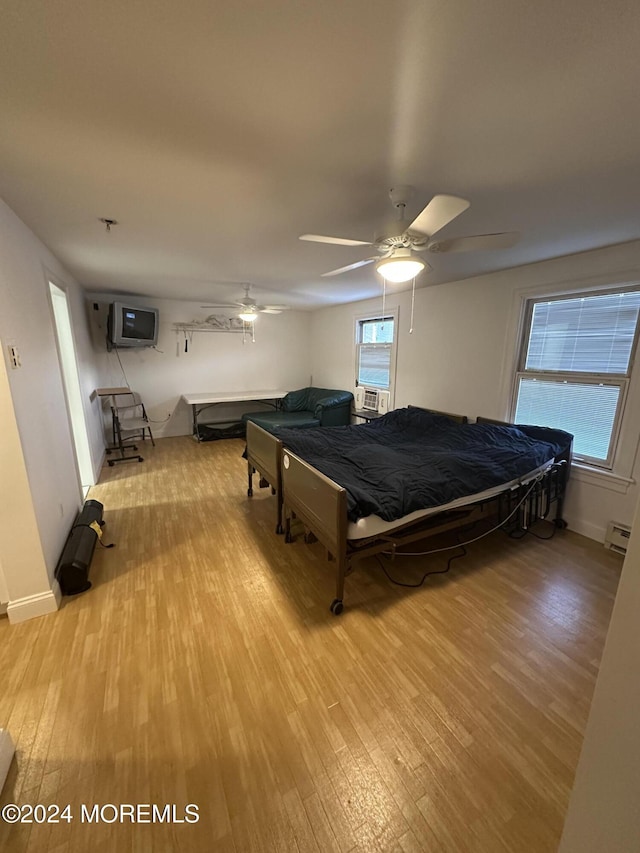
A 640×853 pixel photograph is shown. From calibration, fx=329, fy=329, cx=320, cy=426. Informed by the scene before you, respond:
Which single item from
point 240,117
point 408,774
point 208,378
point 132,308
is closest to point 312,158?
point 240,117

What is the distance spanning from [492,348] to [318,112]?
9.51 ft

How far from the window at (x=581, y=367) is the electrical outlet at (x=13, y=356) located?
3.89m

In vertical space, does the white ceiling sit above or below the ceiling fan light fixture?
above

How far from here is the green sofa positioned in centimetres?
525

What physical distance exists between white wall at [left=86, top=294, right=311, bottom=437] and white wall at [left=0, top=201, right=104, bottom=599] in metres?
2.52

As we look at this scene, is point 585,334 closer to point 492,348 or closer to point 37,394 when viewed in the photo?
point 492,348

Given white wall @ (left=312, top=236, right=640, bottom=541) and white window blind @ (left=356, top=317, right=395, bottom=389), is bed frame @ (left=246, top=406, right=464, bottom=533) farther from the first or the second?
white window blind @ (left=356, top=317, right=395, bottom=389)

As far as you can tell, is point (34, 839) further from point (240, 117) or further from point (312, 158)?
point (312, 158)

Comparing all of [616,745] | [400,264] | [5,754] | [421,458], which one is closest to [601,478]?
[421,458]

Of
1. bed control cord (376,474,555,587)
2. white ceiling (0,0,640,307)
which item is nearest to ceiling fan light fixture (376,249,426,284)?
white ceiling (0,0,640,307)

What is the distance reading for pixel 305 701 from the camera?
1478mm

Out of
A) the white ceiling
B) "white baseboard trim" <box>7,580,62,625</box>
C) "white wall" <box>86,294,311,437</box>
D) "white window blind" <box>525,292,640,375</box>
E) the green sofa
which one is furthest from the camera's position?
"white wall" <box>86,294,311,437</box>

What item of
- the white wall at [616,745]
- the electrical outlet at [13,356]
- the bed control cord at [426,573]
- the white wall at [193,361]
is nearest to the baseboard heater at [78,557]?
the electrical outlet at [13,356]

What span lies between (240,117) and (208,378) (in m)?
5.20
